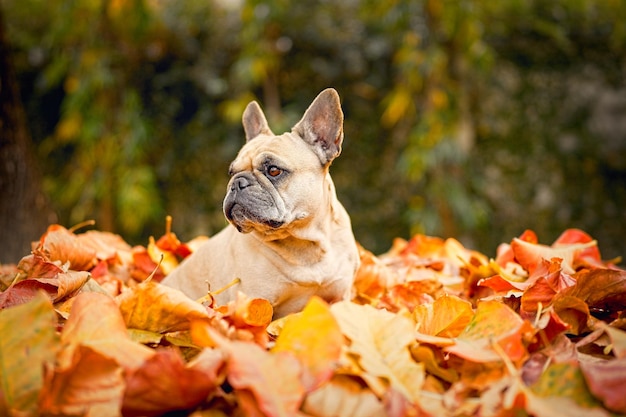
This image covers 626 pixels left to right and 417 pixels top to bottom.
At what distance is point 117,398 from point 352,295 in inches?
32.0

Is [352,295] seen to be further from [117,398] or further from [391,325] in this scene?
[117,398]

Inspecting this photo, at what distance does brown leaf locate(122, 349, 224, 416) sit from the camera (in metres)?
0.61

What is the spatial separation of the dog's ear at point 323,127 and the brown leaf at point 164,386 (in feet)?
2.79

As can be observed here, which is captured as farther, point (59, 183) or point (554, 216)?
point (59, 183)

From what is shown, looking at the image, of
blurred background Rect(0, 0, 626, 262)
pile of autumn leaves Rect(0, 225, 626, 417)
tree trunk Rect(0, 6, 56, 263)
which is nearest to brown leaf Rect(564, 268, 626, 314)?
pile of autumn leaves Rect(0, 225, 626, 417)

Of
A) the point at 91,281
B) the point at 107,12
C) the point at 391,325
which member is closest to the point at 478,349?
the point at 391,325

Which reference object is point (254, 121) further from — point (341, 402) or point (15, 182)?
point (341, 402)

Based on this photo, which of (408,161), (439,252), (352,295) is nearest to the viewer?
(352,295)

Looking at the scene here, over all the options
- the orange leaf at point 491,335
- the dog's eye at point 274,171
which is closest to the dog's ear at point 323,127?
the dog's eye at point 274,171

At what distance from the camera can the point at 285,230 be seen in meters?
1.30

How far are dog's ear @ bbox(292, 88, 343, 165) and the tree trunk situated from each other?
999mm

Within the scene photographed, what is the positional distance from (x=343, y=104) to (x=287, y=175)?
2930 mm

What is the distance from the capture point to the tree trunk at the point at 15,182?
1.80 meters

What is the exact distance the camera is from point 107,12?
13.1ft
